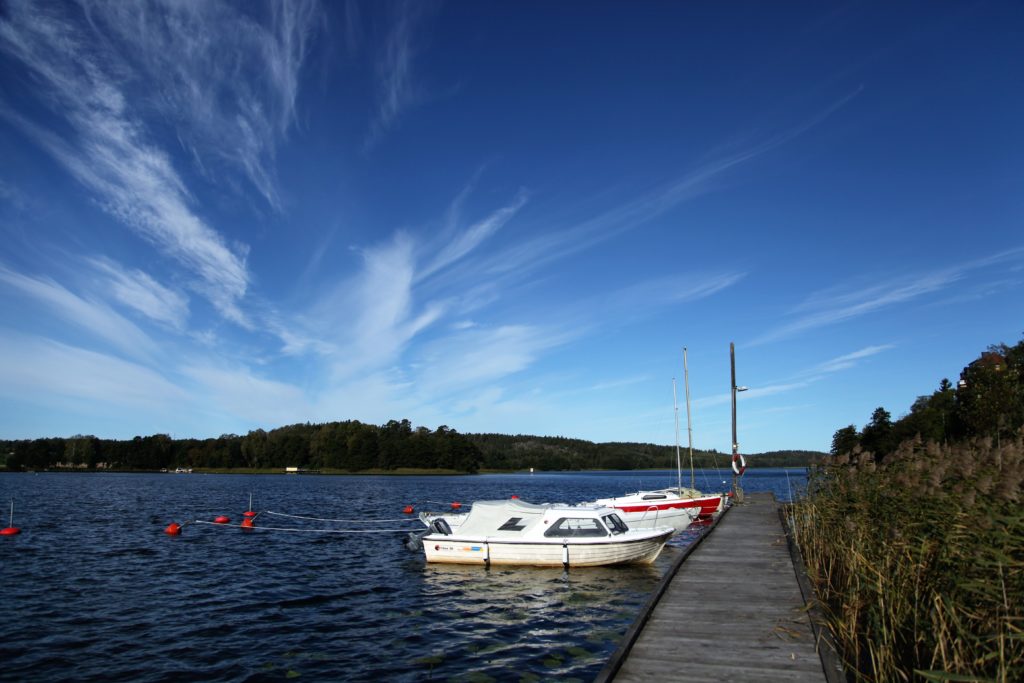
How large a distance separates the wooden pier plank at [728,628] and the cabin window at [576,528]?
6570mm

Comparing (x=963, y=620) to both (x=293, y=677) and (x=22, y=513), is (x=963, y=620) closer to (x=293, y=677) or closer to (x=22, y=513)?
(x=293, y=677)

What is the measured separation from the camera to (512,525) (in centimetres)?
2330

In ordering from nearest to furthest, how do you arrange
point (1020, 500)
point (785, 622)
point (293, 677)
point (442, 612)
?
point (1020, 500)
point (785, 622)
point (293, 677)
point (442, 612)

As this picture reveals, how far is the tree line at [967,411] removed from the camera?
199 feet

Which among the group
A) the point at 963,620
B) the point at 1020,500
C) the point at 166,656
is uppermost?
the point at 1020,500

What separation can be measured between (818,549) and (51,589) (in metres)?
22.9

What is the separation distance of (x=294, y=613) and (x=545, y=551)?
8.89m

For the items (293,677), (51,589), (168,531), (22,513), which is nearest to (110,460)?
(22,513)

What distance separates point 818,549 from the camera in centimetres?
1398

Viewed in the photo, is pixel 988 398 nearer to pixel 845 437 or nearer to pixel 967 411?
pixel 967 411

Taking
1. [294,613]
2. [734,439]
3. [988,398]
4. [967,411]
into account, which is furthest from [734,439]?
[967,411]

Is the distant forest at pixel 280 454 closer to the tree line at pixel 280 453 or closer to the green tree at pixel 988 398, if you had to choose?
the tree line at pixel 280 453

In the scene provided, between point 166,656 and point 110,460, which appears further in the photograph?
point 110,460

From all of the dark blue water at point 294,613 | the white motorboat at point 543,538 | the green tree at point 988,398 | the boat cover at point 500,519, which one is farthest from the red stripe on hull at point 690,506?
the green tree at point 988,398
